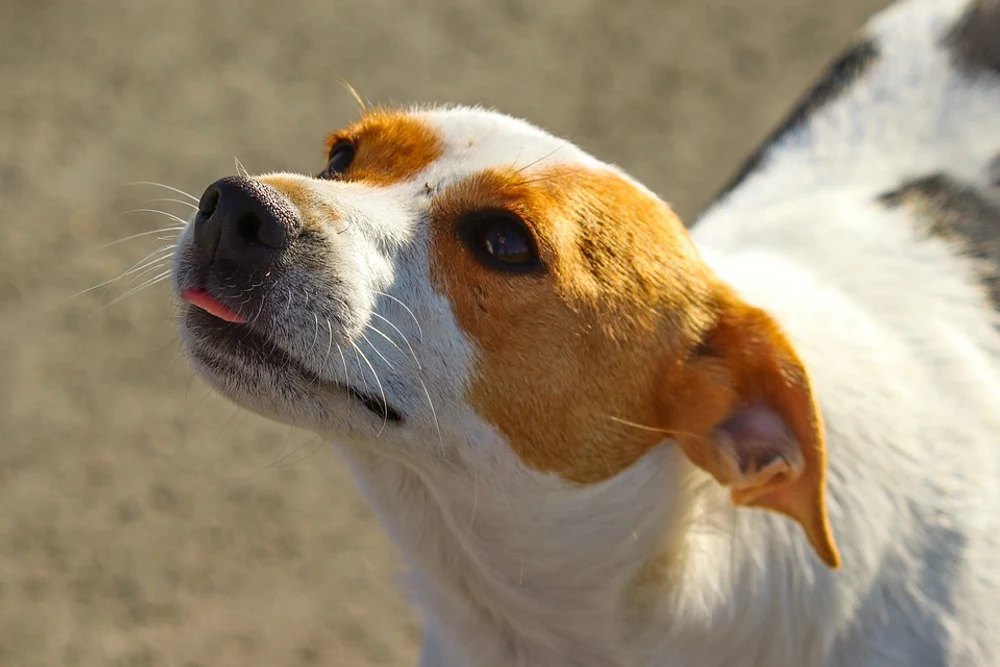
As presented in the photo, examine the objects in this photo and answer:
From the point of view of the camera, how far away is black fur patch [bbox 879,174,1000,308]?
3020mm

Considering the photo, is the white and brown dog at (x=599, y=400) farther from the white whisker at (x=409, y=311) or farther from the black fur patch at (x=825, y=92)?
the black fur patch at (x=825, y=92)

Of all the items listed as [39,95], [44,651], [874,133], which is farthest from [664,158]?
[44,651]

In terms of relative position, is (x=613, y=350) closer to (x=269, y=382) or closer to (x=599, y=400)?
(x=599, y=400)

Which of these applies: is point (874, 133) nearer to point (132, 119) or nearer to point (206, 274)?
point (206, 274)

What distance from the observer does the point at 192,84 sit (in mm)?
5875

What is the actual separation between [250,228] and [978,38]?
102 inches

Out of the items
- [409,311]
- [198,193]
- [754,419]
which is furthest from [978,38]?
[198,193]

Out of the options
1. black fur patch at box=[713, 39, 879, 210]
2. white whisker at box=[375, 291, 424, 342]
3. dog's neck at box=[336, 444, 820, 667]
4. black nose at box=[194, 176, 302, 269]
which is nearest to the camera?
black nose at box=[194, 176, 302, 269]

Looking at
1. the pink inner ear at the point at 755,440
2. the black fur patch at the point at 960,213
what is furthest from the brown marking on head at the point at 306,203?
the black fur patch at the point at 960,213

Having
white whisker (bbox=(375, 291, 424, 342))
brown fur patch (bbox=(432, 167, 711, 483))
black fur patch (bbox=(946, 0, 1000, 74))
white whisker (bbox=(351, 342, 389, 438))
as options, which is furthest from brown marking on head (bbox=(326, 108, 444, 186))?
black fur patch (bbox=(946, 0, 1000, 74))

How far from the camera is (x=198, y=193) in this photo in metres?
5.41

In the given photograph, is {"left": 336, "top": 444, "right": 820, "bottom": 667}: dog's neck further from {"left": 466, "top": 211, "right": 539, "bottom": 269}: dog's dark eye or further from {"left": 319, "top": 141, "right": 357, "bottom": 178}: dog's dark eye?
{"left": 319, "top": 141, "right": 357, "bottom": 178}: dog's dark eye

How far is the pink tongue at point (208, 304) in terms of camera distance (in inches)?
84.5

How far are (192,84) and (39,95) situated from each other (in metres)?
0.79
